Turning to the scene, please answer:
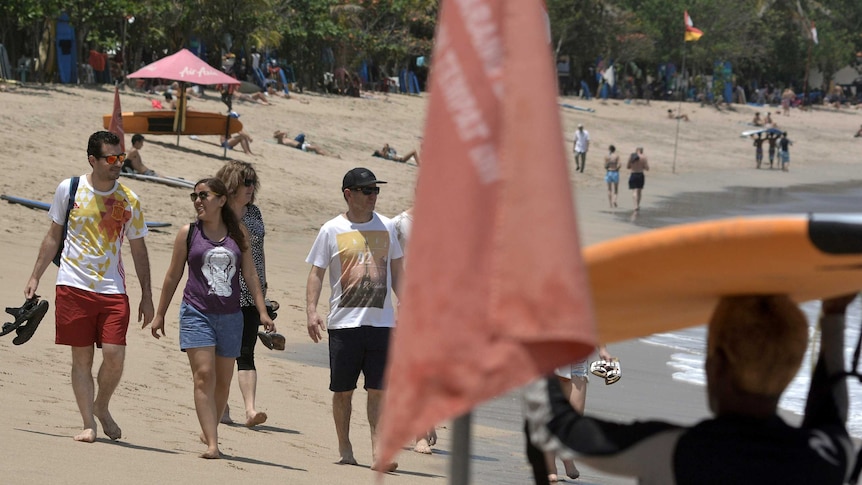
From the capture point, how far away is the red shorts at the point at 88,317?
7246 millimetres

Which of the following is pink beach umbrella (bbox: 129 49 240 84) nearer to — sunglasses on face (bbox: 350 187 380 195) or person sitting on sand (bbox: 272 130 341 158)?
person sitting on sand (bbox: 272 130 341 158)

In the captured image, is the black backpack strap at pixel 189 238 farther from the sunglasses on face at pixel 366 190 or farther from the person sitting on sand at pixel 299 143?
the person sitting on sand at pixel 299 143

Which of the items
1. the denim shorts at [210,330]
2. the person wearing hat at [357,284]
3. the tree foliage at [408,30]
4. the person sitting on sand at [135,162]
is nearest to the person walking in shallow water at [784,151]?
the tree foliage at [408,30]

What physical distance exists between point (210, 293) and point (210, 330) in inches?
7.9

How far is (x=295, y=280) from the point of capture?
625 inches

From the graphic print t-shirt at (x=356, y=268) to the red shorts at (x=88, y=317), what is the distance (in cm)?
115

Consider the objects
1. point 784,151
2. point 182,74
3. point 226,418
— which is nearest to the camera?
point 226,418

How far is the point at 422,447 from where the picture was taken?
26.7 ft

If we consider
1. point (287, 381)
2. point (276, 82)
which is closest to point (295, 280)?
point (287, 381)

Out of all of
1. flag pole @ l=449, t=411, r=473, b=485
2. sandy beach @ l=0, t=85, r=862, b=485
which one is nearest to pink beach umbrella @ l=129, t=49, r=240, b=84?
sandy beach @ l=0, t=85, r=862, b=485

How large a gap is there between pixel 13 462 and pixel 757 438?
15.6 feet

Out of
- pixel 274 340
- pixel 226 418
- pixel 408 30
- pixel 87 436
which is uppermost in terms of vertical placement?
pixel 408 30

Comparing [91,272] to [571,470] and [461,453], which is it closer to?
[571,470]

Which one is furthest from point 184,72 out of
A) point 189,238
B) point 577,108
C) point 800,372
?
point 577,108
